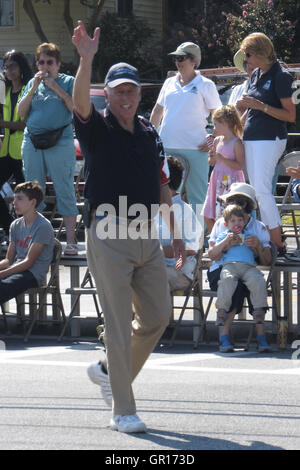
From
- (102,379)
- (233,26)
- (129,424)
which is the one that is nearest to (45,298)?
(102,379)

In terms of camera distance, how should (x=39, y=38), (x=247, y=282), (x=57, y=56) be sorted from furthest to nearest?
(x=39, y=38) → (x=57, y=56) → (x=247, y=282)

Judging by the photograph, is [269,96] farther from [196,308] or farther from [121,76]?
[121,76]

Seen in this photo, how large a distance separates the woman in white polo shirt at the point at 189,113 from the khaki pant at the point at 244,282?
2030mm

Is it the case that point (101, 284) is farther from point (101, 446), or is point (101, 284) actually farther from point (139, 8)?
point (139, 8)

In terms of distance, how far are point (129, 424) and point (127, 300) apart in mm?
736

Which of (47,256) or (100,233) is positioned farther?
(47,256)

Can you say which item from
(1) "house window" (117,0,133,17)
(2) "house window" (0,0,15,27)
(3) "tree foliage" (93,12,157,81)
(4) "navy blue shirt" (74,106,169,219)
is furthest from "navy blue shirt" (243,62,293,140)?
(2) "house window" (0,0,15,27)

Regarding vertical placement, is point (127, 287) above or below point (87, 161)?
below

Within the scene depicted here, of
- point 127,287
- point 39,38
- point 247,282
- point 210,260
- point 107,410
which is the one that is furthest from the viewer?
point 39,38

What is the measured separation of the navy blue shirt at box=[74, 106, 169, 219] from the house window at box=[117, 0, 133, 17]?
28.5 meters

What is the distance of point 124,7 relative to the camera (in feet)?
116

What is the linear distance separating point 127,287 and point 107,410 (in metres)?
1.07

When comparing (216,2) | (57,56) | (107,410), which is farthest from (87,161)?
(216,2)

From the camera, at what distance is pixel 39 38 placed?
34094 millimetres
